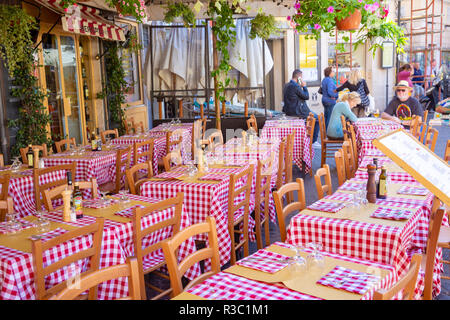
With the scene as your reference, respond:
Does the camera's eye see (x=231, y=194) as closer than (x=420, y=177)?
No

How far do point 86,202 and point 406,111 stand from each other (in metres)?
5.98

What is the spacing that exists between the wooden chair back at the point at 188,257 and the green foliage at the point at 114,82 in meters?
8.35

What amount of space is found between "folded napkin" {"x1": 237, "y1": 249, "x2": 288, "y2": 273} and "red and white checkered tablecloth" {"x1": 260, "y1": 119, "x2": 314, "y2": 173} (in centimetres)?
547

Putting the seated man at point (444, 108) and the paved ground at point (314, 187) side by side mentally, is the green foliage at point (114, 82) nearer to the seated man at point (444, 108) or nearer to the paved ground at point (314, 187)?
the paved ground at point (314, 187)

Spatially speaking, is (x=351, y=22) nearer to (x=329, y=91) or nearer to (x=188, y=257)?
(x=188, y=257)

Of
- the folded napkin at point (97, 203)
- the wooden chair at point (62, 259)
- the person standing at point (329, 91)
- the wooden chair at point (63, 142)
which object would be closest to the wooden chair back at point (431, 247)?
the wooden chair at point (62, 259)

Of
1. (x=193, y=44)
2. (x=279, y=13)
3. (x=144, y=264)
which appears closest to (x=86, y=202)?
(x=144, y=264)

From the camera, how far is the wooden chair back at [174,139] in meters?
7.45

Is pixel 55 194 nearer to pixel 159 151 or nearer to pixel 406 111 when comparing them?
pixel 159 151

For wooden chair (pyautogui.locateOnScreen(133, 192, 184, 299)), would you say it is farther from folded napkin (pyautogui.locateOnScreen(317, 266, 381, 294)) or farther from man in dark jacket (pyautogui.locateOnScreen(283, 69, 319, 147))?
man in dark jacket (pyautogui.locateOnScreen(283, 69, 319, 147))

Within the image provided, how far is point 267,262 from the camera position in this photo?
2578mm

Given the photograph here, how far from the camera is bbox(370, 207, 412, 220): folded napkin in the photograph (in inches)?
125

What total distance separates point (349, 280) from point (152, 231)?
1496 millimetres

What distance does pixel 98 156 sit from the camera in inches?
241
